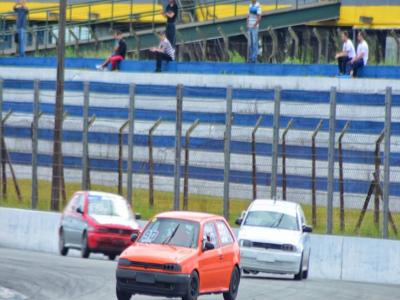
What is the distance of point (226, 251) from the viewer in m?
22.1

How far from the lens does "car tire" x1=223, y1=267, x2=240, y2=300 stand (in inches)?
861

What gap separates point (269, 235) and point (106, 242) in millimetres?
4055

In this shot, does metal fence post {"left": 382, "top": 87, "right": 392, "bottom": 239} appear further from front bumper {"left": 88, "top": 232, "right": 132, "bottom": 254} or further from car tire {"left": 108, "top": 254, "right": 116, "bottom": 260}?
car tire {"left": 108, "top": 254, "right": 116, "bottom": 260}

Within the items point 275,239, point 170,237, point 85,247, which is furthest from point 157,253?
point 85,247

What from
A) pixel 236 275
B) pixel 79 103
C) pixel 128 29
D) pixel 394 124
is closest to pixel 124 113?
pixel 79 103

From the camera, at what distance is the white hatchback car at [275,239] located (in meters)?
28.5

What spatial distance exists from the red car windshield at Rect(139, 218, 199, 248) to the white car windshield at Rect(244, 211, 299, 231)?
26.5 feet

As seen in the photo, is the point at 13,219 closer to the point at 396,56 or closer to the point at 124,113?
the point at 124,113

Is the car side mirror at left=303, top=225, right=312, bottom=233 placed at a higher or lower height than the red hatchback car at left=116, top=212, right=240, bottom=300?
lower

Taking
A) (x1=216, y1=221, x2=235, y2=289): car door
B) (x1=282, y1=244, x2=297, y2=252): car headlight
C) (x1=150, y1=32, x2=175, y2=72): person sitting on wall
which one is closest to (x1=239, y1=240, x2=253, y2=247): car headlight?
(x1=282, y1=244, x2=297, y2=252): car headlight

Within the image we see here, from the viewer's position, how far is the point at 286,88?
38.7 m

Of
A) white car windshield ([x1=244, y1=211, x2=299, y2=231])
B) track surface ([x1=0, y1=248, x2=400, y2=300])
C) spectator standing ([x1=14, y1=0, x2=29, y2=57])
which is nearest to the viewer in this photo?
track surface ([x1=0, y1=248, x2=400, y2=300])

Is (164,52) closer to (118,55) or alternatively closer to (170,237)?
(118,55)

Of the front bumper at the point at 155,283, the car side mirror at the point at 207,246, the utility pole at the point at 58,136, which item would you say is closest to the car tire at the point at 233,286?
the car side mirror at the point at 207,246
